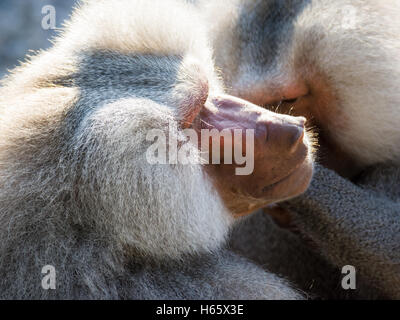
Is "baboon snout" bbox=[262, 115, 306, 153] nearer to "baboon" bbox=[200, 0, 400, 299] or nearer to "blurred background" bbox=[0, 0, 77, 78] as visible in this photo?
"baboon" bbox=[200, 0, 400, 299]

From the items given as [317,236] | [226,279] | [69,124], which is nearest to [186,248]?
[226,279]

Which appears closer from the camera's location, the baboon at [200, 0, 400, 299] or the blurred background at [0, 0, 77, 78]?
the baboon at [200, 0, 400, 299]

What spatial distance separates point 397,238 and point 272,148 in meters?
0.68

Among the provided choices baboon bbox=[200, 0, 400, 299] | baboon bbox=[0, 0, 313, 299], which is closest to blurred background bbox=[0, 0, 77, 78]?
baboon bbox=[200, 0, 400, 299]

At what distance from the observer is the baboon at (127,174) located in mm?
1452

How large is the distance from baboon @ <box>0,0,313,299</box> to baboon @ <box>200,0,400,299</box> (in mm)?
350

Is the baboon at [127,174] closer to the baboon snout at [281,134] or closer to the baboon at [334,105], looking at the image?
the baboon snout at [281,134]

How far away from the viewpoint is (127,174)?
1445 mm

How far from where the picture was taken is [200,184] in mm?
1591

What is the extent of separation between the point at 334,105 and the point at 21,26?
2.86 meters

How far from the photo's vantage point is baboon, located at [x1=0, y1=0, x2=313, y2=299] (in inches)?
57.2

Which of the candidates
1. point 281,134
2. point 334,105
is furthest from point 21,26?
point 281,134

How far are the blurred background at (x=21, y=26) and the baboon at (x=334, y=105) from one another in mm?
2214

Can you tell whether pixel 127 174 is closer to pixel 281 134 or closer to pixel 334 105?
pixel 281 134
